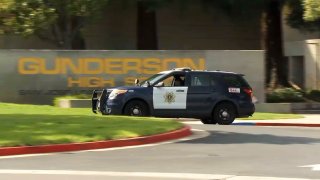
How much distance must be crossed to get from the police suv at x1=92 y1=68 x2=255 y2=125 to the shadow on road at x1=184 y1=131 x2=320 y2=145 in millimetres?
3587

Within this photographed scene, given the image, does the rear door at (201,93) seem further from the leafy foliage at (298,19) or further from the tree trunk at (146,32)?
the tree trunk at (146,32)

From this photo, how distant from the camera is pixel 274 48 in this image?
31.6 metres

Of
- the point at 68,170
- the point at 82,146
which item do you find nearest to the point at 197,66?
the point at 82,146

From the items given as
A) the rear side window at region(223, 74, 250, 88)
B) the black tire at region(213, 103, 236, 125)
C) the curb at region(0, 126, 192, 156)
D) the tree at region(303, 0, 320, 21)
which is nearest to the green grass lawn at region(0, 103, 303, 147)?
the curb at region(0, 126, 192, 156)

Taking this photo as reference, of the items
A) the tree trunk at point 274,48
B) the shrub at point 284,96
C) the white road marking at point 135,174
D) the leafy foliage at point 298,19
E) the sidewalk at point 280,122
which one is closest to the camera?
the white road marking at point 135,174

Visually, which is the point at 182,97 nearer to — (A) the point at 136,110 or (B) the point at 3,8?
(A) the point at 136,110

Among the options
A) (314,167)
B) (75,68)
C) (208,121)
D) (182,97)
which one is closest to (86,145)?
(314,167)

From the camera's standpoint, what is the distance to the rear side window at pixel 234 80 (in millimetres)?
20422

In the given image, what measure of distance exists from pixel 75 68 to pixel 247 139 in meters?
13.4

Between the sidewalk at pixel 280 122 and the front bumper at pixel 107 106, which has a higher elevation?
the front bumper at pixel 107 106

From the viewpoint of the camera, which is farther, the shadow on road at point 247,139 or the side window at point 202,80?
the side window at point 202,80

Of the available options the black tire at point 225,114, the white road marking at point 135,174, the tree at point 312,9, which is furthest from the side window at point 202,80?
the white road marking at point 135,174

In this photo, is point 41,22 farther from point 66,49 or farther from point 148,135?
point 148,135

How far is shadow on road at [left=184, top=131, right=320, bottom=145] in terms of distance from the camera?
1459 centimetres
